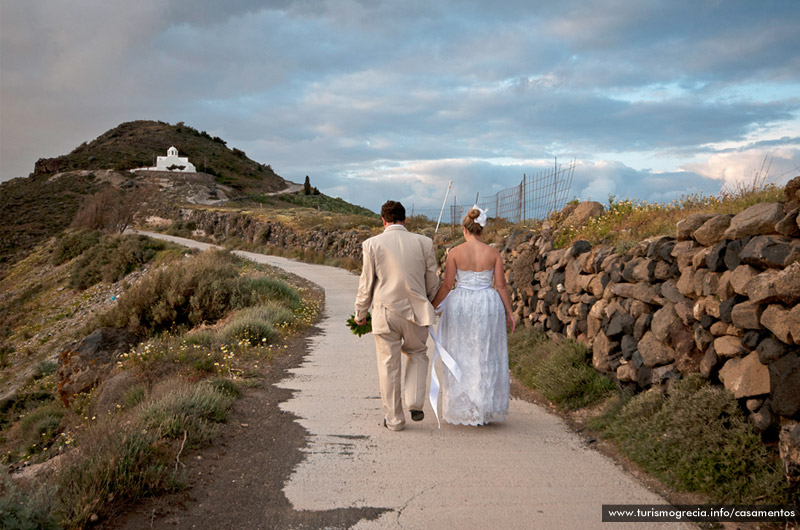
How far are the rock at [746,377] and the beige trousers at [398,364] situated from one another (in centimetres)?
269

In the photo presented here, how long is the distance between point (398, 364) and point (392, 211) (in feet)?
5.17

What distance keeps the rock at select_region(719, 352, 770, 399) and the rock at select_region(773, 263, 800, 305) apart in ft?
1.79

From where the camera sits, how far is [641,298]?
6.47 meters

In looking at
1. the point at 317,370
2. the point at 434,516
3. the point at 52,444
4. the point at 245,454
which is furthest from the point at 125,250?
the point at 434,516

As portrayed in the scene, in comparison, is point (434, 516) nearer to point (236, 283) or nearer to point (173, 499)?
point (173, 499)

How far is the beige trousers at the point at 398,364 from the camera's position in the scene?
5.90m

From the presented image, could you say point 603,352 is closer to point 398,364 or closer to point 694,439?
point 694,439

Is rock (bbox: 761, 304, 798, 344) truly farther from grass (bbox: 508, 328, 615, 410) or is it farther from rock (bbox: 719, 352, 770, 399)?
grass (bbox: 508, 328, 615, 410)

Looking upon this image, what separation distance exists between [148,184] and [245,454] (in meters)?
64.7

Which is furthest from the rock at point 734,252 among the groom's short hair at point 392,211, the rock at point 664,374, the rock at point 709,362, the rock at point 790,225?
the groom's short hair at point 392,211

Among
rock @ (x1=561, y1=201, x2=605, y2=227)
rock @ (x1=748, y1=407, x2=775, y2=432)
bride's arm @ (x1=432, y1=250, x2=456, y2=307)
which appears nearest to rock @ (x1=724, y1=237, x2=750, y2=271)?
rock @ (x1=748, y1=407, x2=775, y2=432)

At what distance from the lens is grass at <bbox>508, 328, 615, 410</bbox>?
275 inches

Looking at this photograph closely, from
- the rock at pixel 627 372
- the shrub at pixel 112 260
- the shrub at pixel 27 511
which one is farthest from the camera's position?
the shrub at pixel 112 260

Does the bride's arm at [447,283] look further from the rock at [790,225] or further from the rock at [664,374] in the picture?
the rock at [790,225]
